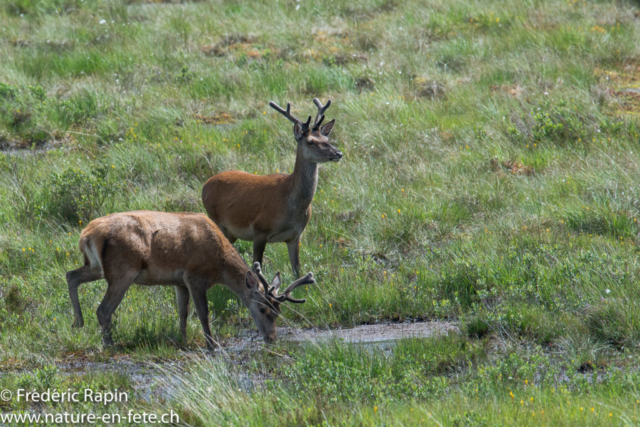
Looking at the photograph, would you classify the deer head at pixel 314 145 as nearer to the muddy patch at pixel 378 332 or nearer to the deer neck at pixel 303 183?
the deer neck at pixel 303 183

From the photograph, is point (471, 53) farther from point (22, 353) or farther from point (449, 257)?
point (22, 353)

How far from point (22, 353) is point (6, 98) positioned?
796 centimetres

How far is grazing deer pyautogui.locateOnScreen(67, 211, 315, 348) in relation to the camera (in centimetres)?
740

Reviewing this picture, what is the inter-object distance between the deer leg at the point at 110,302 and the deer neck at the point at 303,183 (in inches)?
92.1

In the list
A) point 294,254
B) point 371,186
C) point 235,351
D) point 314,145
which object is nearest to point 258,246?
point 294,254

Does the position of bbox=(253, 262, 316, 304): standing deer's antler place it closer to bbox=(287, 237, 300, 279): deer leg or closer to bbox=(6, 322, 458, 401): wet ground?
bbox=(6, 322, 458, 401): wet ground

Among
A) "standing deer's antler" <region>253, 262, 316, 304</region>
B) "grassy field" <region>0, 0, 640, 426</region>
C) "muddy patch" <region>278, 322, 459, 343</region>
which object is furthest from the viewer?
"muddy patch" <region>278, 322, 459, 343</region>

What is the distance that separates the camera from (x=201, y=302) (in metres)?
7.63

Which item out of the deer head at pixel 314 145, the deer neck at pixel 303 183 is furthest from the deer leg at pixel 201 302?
the deer head at pixel 314 145

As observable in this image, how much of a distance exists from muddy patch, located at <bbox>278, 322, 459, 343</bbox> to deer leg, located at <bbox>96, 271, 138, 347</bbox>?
1.59m

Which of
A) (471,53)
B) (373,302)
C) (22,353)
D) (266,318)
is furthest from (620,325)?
(471,53)

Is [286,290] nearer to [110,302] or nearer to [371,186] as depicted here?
[110,302]

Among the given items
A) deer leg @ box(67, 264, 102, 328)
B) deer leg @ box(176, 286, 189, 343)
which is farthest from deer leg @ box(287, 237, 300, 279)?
deer leg @ box(67, 264, 102, 328)

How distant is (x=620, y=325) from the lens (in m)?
6.88
